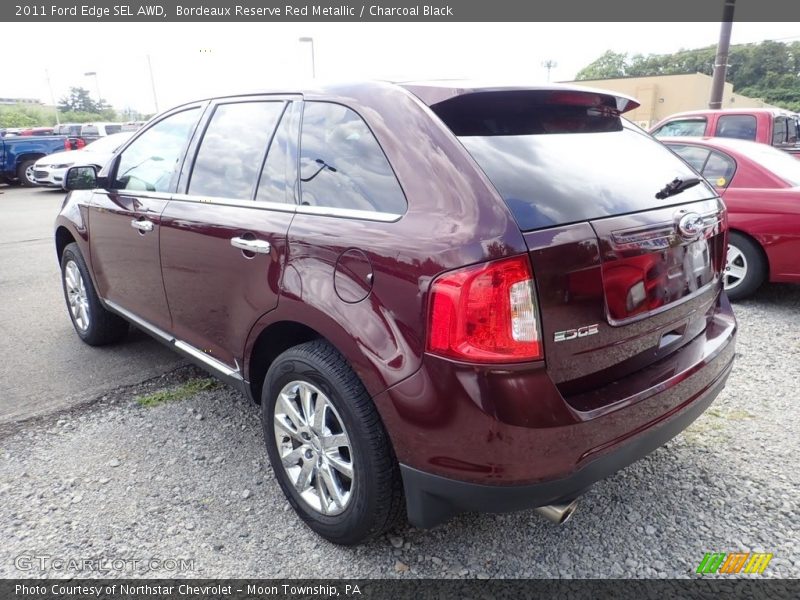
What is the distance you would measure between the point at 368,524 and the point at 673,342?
1.31 meters

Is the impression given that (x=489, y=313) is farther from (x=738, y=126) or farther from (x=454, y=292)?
(x=738, y=126)

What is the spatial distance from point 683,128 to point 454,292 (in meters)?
8.30

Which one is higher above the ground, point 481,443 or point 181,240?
point 181,240

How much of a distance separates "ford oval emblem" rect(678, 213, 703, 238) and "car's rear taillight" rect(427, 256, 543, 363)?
0.76 m

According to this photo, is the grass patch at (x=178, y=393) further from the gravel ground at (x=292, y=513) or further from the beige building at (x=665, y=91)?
the beige building at (x=665, y=91)

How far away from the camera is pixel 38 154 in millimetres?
16172

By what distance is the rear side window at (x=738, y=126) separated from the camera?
7.81 meters

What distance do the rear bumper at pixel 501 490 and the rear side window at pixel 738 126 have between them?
7368 millimetres

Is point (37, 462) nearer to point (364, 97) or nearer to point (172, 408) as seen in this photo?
point (172, 408)

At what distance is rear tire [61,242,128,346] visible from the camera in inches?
163

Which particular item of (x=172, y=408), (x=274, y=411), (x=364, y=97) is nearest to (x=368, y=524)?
(x=274, y=411)

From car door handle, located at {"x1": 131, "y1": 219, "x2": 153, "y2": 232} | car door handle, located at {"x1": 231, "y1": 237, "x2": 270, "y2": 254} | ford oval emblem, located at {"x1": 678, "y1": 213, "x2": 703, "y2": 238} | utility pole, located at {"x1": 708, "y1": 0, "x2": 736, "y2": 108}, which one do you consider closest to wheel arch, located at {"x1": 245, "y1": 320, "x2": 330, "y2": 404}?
car door handle, located at {"x1": 231, "y1": 237, "x2": 270, "y2": 254}

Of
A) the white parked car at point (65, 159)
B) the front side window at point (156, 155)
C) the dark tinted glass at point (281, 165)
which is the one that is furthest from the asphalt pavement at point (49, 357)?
the white parked car at point (65, 159)

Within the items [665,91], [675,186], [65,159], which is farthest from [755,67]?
[675,186]
